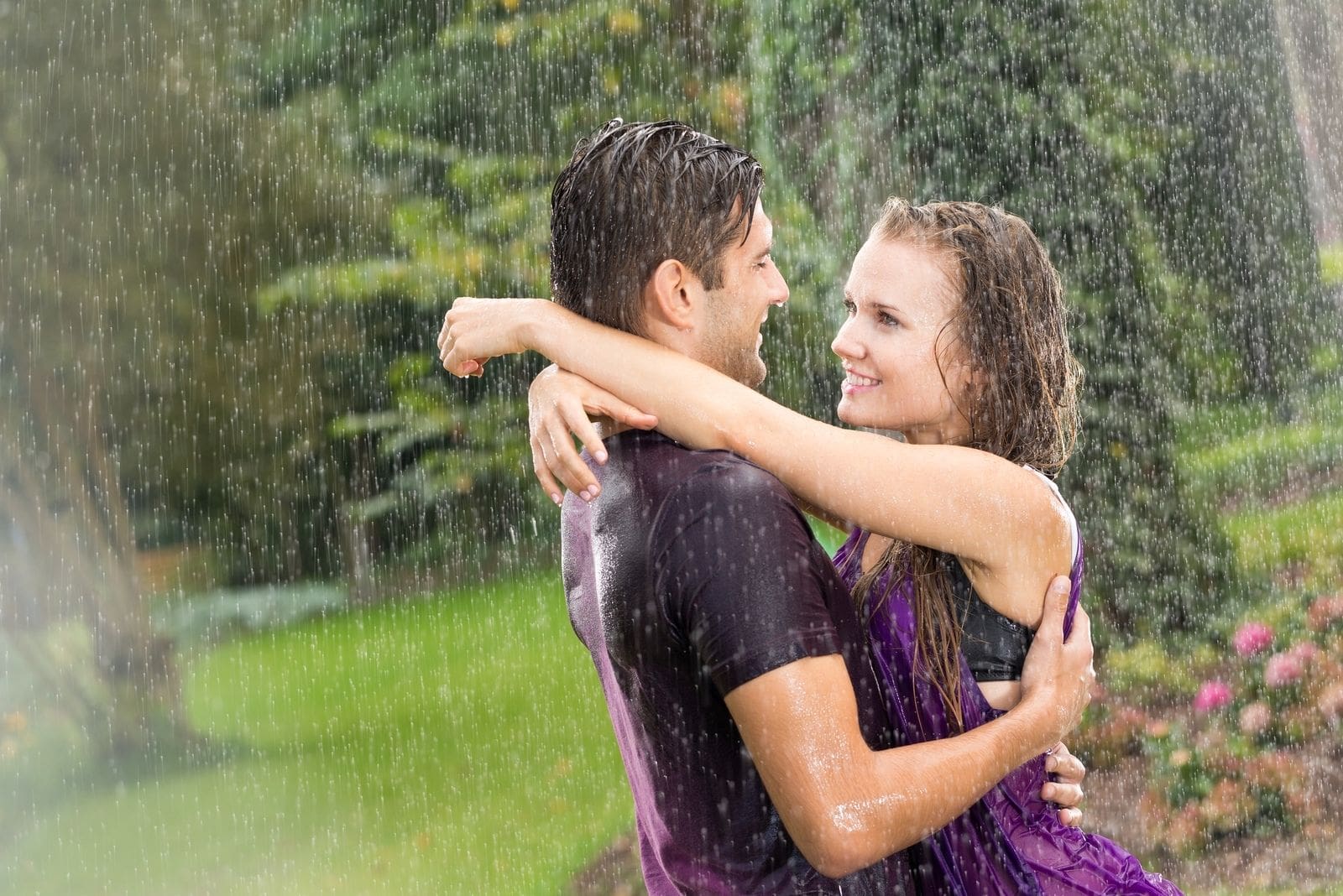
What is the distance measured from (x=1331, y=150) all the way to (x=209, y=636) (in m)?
8.27

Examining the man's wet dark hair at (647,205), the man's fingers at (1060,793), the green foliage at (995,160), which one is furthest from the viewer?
the green foliage at (995,160)

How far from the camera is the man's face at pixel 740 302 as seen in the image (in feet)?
6.58

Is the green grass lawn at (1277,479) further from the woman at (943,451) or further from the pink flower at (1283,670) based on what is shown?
the woman at (943,451)

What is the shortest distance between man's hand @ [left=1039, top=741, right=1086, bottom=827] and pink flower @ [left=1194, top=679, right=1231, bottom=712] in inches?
157

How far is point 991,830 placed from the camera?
206 centimetres

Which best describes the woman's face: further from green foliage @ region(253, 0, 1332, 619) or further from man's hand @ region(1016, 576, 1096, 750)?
green foliage @ region(253, 0, 1332, 619)

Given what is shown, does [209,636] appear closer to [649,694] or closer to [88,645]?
[88,645]

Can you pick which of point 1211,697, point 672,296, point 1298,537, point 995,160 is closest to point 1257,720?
point 1211,697

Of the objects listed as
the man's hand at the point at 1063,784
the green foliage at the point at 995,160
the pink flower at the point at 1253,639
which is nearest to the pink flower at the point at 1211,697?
the pink flower at the point at 1253,639

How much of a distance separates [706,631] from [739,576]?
0.09 metres

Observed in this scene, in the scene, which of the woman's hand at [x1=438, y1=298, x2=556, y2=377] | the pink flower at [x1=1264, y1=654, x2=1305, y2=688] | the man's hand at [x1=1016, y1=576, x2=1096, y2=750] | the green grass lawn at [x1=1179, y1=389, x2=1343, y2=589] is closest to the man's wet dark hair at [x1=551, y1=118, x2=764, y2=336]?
the woman's hand at [x1=438, y1=298, x2=556, y2=377]

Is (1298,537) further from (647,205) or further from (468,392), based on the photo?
(647,205)

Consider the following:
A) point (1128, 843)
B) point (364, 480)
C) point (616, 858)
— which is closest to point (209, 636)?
point (364, 480)

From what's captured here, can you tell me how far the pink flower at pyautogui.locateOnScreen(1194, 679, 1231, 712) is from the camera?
5.77 m
